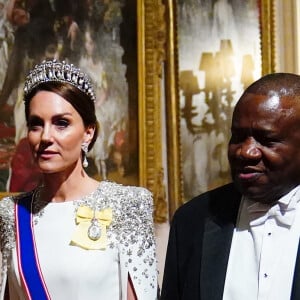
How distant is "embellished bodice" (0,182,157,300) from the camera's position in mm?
1484

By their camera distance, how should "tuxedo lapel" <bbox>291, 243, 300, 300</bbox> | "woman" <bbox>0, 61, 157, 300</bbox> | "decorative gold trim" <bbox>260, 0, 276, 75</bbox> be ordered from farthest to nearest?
"decorative gold trim" <bbox>260, 0, 276, 75</bbox>, "woman" <bbox>0, 61, 157, 300</bbox>, "tuxedo lapel" <bbox>291, 243, 300, 300</bbox>

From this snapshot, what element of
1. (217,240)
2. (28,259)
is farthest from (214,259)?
(28,259)

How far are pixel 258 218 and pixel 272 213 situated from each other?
34mm

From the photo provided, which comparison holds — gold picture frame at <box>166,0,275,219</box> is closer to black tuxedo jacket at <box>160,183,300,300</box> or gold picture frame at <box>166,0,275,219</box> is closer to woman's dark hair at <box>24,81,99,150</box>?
woman's dark hair at <box>24,81,99,150</box>

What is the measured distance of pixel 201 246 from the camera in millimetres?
1277

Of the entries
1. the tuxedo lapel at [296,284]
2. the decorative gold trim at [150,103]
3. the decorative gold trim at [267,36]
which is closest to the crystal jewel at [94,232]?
the tuxedo lapel at [296,284]

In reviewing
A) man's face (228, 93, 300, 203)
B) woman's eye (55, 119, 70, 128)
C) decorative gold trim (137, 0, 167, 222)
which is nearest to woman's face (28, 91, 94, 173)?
woman's eye (55, 119, 70, 128)

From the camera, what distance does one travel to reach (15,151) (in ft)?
7.77

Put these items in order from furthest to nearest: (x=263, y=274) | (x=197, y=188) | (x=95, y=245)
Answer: (x=197, y=188)
(x=95, y=245)
(x=263, y=274)

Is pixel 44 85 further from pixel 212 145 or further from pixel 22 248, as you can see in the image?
pixel 212 145

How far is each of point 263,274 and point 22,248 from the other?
590 millimetres

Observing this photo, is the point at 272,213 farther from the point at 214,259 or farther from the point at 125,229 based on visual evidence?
the point at 125,229

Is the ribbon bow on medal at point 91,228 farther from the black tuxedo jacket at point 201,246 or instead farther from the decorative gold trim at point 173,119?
the decorative gold trim at point 173,119

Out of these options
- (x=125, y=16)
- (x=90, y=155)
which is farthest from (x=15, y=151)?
(x=125, y=16)
